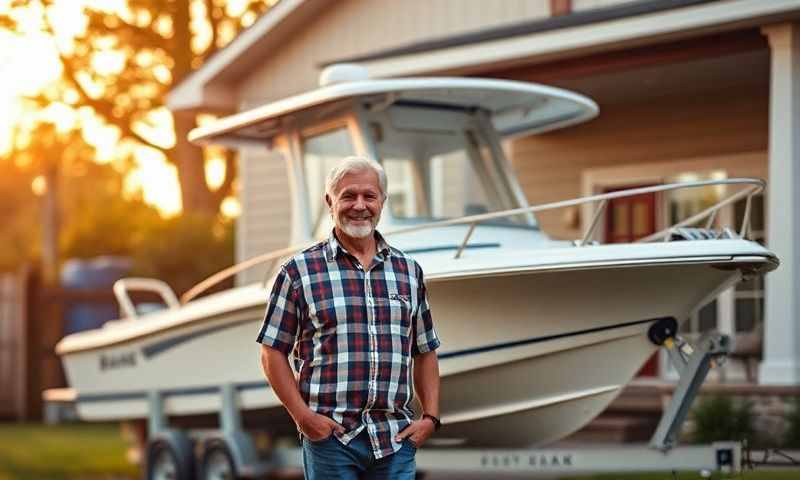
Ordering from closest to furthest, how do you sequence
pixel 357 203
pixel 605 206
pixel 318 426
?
pixel 318 426
pixel 357 203
pixel 605 206

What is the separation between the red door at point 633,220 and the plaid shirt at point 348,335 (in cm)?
948

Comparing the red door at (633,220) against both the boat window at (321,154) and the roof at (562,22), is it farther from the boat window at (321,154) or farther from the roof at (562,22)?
the boat window at (321,154)

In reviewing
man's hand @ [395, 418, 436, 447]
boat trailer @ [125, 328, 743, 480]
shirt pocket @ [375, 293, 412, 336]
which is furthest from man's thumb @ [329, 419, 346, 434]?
boat trailer @ [125, 328, 743, 480]

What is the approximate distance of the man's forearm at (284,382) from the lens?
5180 millimetres

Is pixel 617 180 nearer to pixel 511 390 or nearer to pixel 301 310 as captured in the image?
pixel 511 390

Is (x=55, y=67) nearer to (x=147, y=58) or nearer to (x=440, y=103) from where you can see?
(x=147, y=58)

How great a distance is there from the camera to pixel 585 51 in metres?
12.5

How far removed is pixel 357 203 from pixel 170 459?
6.05m

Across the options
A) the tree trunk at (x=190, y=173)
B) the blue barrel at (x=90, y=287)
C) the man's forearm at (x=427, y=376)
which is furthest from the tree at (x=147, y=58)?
the man's forearm at (x=427, y=376)

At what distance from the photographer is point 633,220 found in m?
14.7

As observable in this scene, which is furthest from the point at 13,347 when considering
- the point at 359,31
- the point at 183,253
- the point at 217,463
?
the point at 217,463

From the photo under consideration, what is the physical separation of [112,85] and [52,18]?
2.21 meters

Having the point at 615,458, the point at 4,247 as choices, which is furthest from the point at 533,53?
the point at 4,247

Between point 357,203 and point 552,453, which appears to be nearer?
point 357,203
